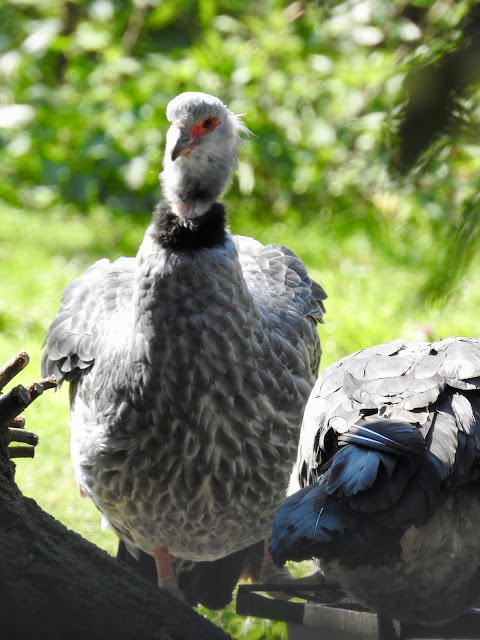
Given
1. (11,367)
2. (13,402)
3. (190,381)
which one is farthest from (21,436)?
(190,381)

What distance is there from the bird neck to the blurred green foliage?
3235mm

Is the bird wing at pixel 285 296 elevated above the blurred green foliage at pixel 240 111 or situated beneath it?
situated beneath

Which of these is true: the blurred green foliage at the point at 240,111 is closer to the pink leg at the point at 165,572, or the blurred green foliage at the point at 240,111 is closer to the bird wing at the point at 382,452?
the pink leg at the point at 165,572

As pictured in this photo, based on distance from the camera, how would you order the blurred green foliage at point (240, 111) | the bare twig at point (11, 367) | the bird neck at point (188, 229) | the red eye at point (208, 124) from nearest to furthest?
Answer: the bare twig at point (11, 367)
the bird neck at point (188, 229)
the red eye at point (208, 124)
the blurred green foliage at point (240, 111)

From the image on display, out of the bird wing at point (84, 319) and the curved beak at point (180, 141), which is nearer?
the curved beak at point (180, 141)

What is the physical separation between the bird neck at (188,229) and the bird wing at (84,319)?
0.33m

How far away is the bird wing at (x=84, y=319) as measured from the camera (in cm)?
288

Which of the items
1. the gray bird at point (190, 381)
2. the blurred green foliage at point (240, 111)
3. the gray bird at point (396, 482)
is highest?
the blurred green foliage at point (240, 111)

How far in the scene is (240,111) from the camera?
20.2ft

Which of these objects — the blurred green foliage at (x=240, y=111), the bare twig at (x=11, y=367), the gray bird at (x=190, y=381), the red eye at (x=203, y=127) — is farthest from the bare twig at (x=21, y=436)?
the blurred green foliage at (x=240, y=111)

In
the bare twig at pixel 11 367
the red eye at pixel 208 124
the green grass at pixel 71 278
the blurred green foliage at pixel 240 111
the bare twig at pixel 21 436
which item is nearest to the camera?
the bare twig at pixel 11 367

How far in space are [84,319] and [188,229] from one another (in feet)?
2.00

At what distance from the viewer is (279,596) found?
9.95 feet

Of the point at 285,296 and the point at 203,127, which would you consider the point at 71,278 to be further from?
the point at 203,127
